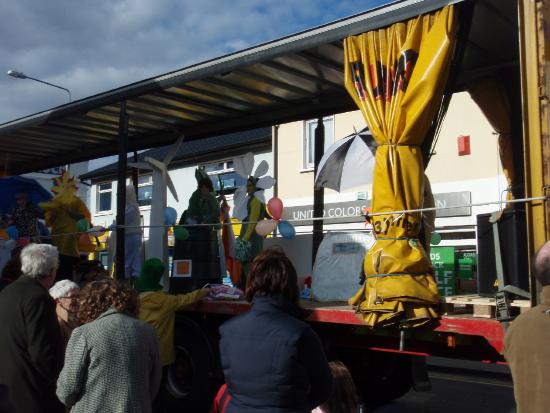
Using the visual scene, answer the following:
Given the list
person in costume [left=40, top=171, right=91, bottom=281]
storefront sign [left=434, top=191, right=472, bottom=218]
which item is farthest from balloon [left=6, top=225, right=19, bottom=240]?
storefront sign [left=434, top=191, right=472, bottom=218]

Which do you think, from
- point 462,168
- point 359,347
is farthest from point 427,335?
point 462,168

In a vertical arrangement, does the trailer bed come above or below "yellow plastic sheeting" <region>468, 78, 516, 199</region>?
below

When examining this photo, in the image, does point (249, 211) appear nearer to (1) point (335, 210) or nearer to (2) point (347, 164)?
(2) point (347, 164)

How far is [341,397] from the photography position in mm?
2592

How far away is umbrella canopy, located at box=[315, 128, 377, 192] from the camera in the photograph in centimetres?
803

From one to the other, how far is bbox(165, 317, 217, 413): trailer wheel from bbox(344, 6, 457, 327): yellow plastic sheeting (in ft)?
6.61

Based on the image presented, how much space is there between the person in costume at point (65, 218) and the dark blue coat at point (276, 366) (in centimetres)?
652

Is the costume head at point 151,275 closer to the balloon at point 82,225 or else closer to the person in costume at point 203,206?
the person in costume at point 203,206

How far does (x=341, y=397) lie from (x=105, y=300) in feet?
4.60

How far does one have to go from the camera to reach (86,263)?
8.50 metres

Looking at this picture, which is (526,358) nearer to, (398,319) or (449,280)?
(398,319)

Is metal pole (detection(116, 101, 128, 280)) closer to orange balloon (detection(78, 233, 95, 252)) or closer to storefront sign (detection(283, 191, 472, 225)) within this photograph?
orange balloon (detection(78, 233, 95, 252))

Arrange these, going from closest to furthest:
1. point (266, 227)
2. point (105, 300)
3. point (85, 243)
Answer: point (105, 300), point (266, 227), point (85, 243)

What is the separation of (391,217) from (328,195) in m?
15.2
